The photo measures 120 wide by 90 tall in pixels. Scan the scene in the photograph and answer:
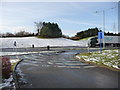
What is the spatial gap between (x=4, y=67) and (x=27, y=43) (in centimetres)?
4554

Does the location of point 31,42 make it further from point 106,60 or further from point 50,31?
point 106,60

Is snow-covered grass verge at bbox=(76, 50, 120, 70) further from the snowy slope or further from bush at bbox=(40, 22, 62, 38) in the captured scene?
bush at bbox=(40, 22, 62, 38)

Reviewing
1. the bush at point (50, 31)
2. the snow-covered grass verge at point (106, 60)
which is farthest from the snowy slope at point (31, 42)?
the snow-covered grass verge at point (106, 60)

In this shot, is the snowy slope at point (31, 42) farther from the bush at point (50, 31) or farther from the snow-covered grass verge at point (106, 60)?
the snow-covered grass verge at point (106, 60)

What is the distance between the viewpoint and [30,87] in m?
5.87

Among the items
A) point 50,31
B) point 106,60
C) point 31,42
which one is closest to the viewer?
point 106,60

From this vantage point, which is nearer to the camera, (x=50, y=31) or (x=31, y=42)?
(x=31, y=42)

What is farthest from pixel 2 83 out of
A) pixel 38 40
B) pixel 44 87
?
pixel 38 40

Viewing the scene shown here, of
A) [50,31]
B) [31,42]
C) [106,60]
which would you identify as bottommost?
[106,60]

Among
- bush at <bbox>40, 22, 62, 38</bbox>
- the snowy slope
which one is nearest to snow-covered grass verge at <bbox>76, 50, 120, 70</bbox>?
the snowy slope

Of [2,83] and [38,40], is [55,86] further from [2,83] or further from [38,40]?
[38,40]

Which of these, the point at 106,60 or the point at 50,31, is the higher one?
the point at 50,31

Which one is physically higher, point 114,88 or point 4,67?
point 4,67

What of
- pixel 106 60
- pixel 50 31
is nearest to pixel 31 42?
pixel 50 31
